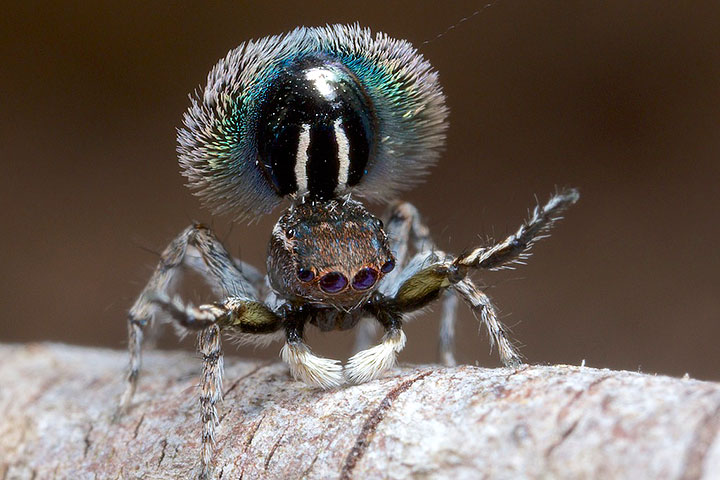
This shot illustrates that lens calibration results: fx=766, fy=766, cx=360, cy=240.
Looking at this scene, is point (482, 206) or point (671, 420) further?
point (482, 206)

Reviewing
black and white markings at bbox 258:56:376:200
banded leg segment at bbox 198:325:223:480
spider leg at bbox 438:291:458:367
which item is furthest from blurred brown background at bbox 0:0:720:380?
banded leg segment at bbox 198:325:223:480

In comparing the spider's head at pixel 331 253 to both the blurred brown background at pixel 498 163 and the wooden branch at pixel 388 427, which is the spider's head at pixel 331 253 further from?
the blurred brown background at pixel 498 163

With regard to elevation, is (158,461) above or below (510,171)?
below

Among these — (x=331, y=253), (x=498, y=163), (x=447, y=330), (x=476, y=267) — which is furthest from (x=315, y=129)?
(x=498, y=163)

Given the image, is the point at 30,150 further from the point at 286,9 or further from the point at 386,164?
the point at 386,164

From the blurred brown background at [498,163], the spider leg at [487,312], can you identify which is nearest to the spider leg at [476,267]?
the spider leg at [487,312]

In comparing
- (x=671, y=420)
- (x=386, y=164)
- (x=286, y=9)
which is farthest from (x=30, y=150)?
(x=671, y=420)

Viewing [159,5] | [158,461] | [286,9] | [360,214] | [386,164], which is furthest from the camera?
[159,5]
